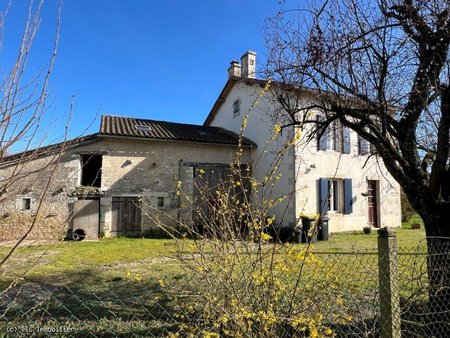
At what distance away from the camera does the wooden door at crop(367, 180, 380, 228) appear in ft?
52.8

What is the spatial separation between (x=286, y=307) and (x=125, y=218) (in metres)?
12.0

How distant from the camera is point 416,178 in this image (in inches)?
158

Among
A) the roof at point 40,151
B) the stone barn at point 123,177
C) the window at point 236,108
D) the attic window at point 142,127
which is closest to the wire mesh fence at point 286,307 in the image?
the roof at point 40,151

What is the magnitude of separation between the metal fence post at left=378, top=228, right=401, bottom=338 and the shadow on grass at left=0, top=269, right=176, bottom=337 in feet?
6.16

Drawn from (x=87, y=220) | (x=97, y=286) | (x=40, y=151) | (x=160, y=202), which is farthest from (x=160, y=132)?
(x=40, y=151)

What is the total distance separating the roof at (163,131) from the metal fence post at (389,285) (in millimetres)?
12126

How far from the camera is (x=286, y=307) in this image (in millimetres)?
2506

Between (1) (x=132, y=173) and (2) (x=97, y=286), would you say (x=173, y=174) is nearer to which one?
(1) (x=132, y=173)

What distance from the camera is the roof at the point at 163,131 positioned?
45.5 ft

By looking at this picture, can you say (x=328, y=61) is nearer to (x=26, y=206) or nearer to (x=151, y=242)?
(x=151, y=242)

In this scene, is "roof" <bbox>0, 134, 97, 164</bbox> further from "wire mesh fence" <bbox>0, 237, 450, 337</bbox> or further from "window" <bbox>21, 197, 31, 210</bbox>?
"window" <bbox>21, 197, 31, 210</bbox>

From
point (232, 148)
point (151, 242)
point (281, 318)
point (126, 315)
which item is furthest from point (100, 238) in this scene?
point (281, 318)

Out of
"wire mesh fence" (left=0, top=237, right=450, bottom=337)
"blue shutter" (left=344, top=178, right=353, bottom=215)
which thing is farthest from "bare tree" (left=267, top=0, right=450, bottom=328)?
"blue shutter" (left=344, top=178, right=353, bottom=215)

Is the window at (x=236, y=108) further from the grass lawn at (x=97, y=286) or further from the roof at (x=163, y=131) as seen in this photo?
the grass lawn at (x=97, y=286)
